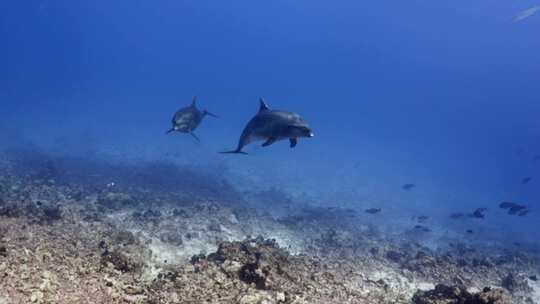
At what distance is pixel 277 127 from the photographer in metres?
10.3

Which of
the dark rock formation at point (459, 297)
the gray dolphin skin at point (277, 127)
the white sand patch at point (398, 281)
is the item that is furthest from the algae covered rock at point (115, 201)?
the dark rock formation at point (459, 297)

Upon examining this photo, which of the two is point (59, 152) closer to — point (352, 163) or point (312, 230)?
point (312, 230)

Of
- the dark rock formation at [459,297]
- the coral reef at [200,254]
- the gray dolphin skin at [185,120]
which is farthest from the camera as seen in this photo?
the gray dolphin skin at [185,120]

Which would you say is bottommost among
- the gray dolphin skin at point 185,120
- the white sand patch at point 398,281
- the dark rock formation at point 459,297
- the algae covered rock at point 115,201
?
the white sand patch at point 398,281

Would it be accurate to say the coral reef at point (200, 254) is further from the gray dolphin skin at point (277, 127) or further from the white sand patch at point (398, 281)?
the gray dolphin skin at point (277, 127)

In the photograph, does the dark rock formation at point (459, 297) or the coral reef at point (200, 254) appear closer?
the coral reef at point (200, 254)

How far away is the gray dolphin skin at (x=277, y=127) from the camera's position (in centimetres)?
1009

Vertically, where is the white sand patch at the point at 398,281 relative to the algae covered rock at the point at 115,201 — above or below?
below

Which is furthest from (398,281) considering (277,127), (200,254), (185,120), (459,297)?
(185,120)

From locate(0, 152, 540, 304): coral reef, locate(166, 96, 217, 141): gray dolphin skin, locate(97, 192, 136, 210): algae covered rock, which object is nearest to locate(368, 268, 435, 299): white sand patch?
locate(0, 152, 540, 304): coral reef

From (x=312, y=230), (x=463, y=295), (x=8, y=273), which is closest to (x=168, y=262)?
(x=8, y=273)

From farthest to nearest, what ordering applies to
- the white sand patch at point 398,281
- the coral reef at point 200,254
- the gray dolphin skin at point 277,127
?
the white sand patch at point 398,281
the gray dolphin skin at point 277,127
the coral reef at point 200,254

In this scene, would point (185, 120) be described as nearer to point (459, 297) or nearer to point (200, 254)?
point (200, 254)

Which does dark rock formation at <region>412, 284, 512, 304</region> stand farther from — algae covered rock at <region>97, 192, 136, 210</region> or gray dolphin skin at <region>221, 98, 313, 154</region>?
algae covered rock at <region>97, 192, 136, 210</region>
